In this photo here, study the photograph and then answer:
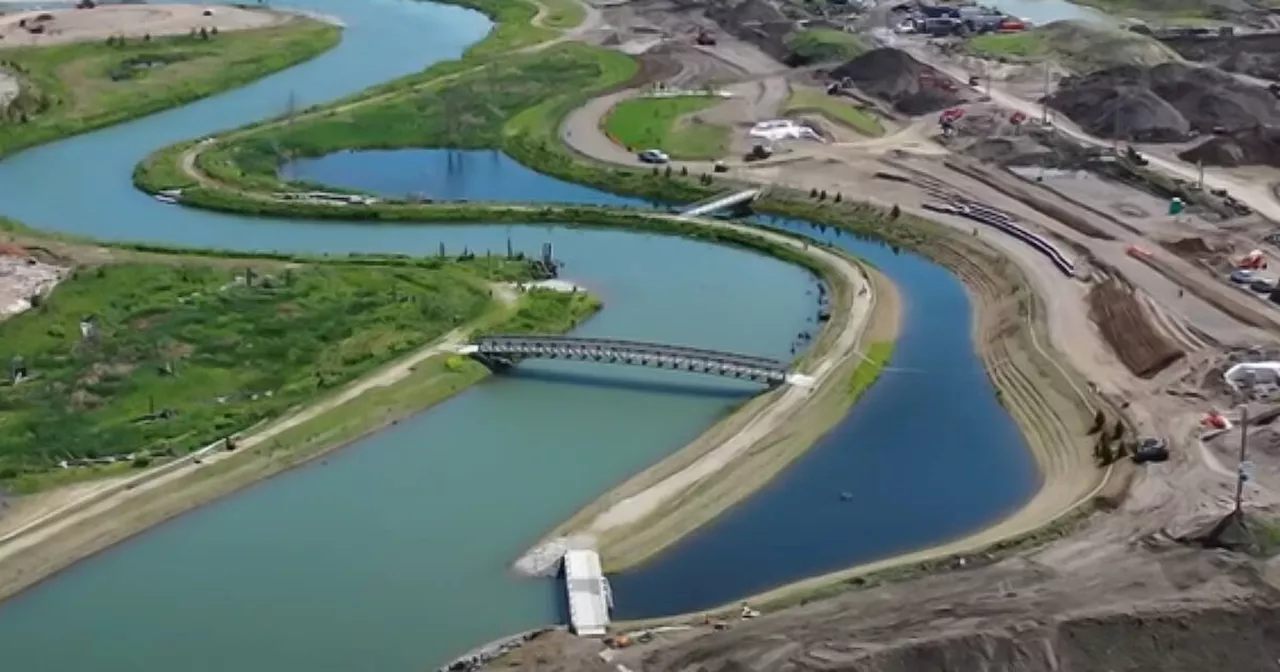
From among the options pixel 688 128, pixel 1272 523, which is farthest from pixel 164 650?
pixel 688 128

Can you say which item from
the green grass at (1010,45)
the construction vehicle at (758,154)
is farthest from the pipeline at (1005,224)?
the green grass at (1010,45)

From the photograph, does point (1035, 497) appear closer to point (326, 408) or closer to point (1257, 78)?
point (326, 408)

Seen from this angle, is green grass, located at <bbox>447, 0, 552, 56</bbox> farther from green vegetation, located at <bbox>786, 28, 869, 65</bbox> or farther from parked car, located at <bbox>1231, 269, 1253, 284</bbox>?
parked car, located at <bbox>1231, 269, 1253, 284</bbox>

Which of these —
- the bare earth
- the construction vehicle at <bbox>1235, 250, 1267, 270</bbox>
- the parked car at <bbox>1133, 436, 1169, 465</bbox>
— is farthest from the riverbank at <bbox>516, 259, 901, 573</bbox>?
the bare earth

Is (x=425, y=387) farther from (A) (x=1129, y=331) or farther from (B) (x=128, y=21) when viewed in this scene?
(B) (x=128, y=21)

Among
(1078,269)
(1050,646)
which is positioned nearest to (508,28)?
(1078,269)
